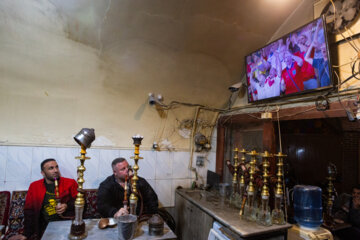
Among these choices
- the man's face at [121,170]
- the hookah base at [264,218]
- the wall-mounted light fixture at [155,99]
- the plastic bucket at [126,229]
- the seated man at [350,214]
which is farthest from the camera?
the wall-mounted light fixture at [155,99]

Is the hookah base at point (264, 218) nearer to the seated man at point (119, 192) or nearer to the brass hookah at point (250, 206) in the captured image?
the brass hookah at point (250, 206)

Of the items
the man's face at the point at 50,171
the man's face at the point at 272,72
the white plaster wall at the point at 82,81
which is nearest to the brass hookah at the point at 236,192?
the man's face at the point at 272,72

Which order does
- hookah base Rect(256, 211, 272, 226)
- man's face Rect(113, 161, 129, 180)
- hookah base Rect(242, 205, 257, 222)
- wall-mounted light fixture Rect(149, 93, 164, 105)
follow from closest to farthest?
hookah base Rect(256, 211, 272, 226), hookah base Rect(242, 205, 257, 222), man's face Rect(113, 161, 129, 180), wall-mounted light fixture Rect(149, 93, 164, 105)

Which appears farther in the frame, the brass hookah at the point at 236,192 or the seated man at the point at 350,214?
the seated man at the point at 350,214

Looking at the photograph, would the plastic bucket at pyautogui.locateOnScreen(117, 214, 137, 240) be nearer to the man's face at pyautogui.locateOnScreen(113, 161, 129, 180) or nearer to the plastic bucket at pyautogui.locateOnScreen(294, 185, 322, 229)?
the man's face at pyautogui.locateOnScreen(113, 161, 129, 180)

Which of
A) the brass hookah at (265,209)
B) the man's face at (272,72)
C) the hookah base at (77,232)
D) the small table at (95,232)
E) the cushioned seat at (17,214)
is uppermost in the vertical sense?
the man's face at (272,72)

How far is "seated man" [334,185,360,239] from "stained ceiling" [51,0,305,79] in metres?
2.35

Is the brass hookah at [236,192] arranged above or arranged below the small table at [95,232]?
above

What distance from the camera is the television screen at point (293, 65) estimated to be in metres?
2.01

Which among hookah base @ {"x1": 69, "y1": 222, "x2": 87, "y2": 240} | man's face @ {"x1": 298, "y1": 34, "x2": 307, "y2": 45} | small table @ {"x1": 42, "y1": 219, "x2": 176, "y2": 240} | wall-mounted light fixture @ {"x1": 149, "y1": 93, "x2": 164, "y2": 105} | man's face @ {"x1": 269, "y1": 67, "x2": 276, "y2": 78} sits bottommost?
small table @ {"x1": 42, "y1": 219, "x2": 176, "y2": 240}

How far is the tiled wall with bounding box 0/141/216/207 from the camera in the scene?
8.76 feet

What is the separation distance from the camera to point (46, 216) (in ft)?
8.11

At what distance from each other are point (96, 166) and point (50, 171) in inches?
22.4

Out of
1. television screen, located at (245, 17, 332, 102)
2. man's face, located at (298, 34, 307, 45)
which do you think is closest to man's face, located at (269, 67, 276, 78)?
television screen, located at (245, 17, 332, 102)
